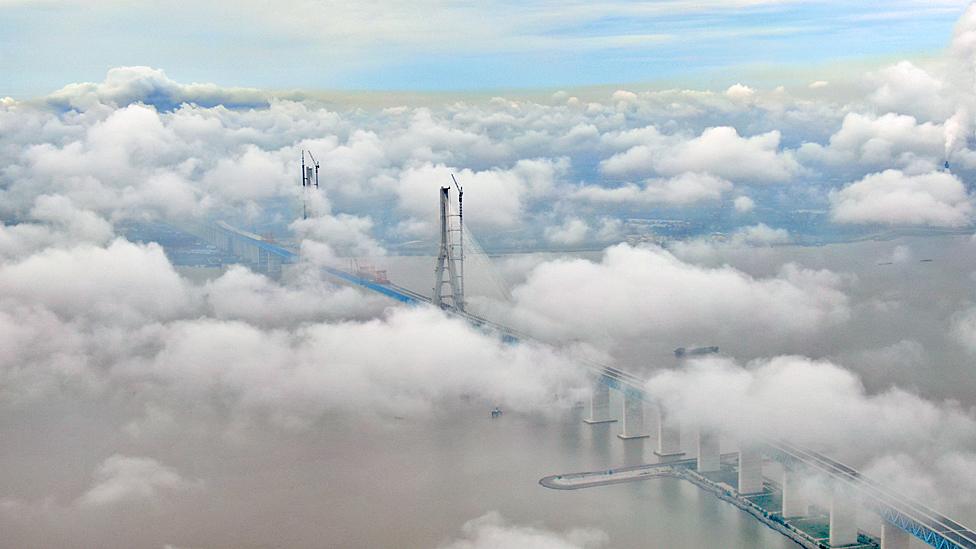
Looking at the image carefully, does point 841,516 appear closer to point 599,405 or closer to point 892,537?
point 892,537

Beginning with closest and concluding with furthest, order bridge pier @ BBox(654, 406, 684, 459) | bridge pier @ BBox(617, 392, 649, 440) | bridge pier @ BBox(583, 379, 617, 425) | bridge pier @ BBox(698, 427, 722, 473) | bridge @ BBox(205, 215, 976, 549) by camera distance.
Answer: bridge @ BBox(205, 215, 976, 549), bridge pier @ BBox(698, 427, 722, 473), bridge pier @ BBox(654, 406, 684, 459), bridge pier @ BBox(617, 392, 649, 440), bridge pier @ BBox(583, 379, 617, 425)

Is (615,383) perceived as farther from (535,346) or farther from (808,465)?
(808,465)

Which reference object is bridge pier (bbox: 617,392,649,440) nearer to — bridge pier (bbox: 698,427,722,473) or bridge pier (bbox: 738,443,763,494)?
bridge pier (bbox: 698,427,722,473)

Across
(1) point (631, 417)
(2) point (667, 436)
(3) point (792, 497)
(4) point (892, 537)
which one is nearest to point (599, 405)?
(1) point (631, 417)

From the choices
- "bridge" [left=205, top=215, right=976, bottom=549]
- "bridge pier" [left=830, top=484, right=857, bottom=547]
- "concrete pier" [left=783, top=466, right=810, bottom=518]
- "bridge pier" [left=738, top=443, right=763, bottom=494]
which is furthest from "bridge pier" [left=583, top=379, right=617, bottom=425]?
"bridge pier" [left=830, top=484, right=857, bottom=547]

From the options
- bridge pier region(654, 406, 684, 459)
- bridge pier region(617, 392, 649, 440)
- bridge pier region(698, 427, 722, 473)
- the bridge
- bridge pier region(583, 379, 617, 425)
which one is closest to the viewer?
the bridge

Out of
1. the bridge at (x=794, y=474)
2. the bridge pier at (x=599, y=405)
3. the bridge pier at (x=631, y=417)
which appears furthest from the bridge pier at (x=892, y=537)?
the bridge pier at (x=599, y=405)

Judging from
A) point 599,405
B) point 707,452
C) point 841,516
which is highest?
A: point 841,516
